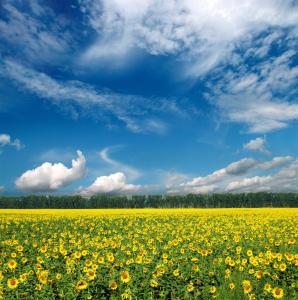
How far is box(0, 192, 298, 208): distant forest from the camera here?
442ft

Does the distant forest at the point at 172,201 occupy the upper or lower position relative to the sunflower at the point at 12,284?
upper

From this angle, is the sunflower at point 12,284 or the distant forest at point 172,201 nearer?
the sunflower at point 12,284

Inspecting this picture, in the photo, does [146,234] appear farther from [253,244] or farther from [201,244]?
[253,244]

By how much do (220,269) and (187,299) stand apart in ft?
10.3

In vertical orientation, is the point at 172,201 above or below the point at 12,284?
above

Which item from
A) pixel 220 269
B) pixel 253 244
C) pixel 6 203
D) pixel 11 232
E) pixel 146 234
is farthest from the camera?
→ pixel 6 203

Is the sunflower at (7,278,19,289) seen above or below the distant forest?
below

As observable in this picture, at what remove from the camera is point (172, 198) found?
13725cm

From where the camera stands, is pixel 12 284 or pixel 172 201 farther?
pixel 172 201

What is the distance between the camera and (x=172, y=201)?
13662 cm

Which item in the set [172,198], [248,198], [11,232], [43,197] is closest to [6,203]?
[43,197]

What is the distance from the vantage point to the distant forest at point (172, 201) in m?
135

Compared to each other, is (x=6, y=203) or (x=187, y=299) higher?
(x=6, y=203)

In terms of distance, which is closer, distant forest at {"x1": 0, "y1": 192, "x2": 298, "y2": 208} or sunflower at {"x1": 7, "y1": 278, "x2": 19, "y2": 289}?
sunflower at {"x1": 7, "y1": 278, "x2": 19, "y2": 289}
